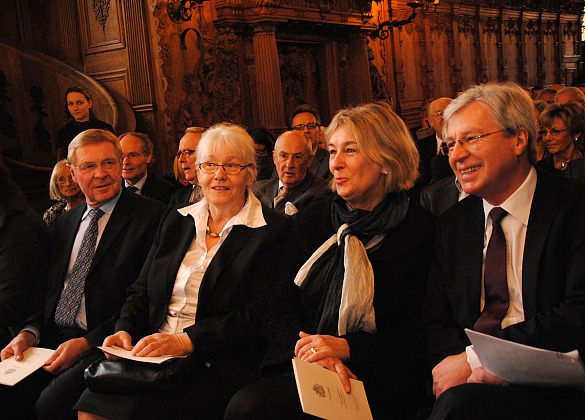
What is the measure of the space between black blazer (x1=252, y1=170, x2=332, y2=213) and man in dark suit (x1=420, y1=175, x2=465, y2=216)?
69 cm


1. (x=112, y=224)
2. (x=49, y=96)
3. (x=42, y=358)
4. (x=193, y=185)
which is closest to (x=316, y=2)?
(x=49, y=96)

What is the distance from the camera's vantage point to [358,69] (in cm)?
1001

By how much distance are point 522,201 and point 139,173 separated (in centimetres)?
323

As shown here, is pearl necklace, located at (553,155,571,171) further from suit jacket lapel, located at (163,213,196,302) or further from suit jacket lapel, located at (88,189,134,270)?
suit jacket lapel, located at (88,189,134,270)

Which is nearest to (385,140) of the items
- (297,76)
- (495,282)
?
(495,282)

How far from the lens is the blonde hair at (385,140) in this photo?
2426mm

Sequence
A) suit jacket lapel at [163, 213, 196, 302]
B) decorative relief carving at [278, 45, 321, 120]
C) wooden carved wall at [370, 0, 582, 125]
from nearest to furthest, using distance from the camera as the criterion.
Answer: suit jacket lapel at [163, 213, 196, 302] → decorative relief carving at [278, 45, 321, 120] → wooden carved wall at [370, 0, 582, 125]

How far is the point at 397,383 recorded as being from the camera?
7.19 ft

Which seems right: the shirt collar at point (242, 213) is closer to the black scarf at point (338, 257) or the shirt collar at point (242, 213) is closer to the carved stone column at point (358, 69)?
the black scarf at point (338, 257)

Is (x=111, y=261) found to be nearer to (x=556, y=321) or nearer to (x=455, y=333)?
(x=455, y=333)

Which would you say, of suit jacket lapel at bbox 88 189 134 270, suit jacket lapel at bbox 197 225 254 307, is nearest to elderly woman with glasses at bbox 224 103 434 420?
suit jacket lapel at bbox 197 225 254 307

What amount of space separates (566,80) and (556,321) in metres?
18.7

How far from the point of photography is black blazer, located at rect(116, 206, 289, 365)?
2.53m

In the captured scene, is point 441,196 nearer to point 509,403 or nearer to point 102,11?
point 509,403
